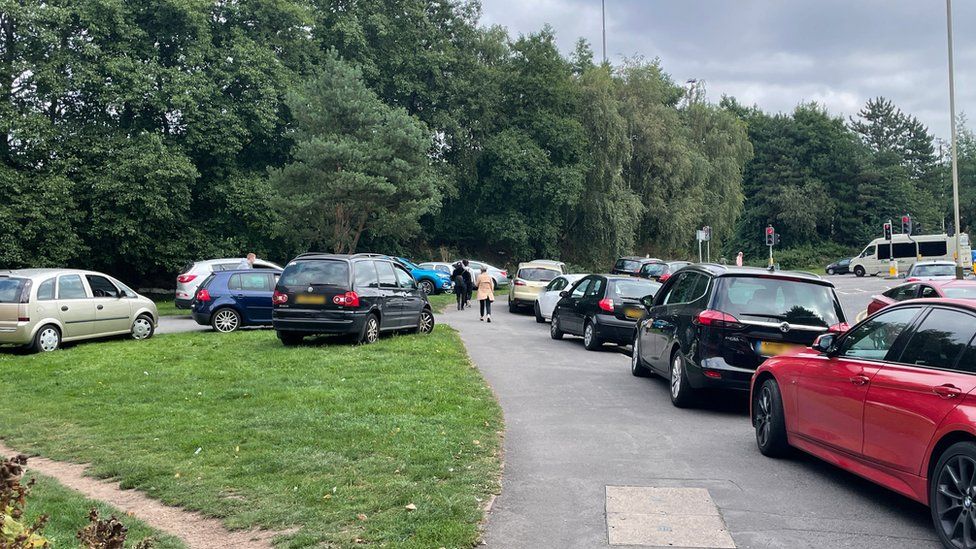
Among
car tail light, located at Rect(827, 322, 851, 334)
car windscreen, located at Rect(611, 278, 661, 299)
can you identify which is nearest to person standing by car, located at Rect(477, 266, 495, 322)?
car windscreen, located at Rect(611, 278, 661, 299)

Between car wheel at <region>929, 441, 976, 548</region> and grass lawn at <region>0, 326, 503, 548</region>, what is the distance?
283 centimetres

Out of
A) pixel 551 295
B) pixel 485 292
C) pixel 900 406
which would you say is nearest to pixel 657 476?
pixel 900 406

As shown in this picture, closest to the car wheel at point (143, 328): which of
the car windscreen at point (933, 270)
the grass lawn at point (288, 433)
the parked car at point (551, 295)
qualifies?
the grass lawn at point (288, 433)

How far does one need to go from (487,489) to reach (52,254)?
3316 cm

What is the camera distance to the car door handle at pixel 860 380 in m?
5.93

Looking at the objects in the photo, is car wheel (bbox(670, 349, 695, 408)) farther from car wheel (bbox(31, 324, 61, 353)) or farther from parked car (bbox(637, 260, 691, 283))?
parked car (bbox(637, 260, 691, 283))

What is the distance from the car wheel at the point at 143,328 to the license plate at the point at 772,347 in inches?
554

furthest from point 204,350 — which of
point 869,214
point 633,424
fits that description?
point 869,214

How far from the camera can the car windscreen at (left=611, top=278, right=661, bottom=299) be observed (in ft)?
55.1

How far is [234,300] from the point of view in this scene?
777 inches

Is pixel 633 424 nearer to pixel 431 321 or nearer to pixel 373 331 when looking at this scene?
pixel 373 331

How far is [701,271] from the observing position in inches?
411

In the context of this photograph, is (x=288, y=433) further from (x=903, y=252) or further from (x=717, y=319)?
(x=903, y=252)

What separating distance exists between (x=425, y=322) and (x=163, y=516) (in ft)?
42.8
